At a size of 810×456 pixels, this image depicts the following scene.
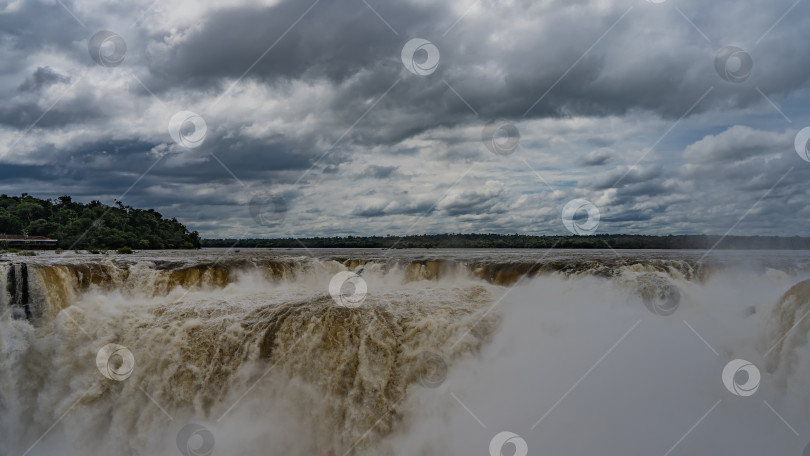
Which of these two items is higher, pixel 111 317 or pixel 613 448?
pixel 111 317

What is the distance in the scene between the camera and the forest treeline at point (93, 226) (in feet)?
214

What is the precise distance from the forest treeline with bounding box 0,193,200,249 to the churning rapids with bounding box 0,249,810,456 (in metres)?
49.4

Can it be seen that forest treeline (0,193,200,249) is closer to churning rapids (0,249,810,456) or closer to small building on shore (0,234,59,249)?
small building on shore (0,234,59,249)

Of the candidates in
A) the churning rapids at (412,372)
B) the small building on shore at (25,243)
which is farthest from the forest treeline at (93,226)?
the churning rapids at (412,372)

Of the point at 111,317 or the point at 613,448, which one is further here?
the point at 111,317

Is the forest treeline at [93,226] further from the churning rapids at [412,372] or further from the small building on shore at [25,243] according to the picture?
the churning rapids at [412,372]

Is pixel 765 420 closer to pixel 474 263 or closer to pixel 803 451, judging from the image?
pixel 803 451

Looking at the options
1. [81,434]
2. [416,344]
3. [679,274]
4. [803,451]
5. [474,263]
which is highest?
[474,263]

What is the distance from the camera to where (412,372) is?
1352 centimetres

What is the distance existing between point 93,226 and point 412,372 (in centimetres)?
6827

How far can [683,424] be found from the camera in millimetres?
11031

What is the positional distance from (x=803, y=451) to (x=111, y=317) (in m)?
19.9

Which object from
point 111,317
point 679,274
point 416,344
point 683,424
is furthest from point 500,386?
point 111,317

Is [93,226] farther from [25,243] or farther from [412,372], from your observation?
[412,372]
